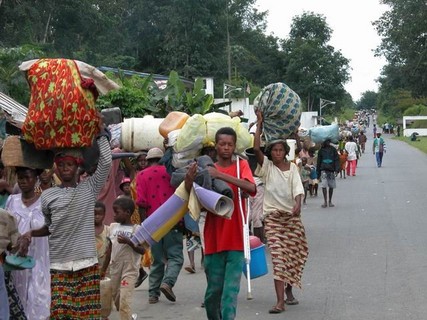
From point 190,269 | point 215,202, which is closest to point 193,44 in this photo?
point 190,269

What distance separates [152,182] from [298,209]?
5.23 ft

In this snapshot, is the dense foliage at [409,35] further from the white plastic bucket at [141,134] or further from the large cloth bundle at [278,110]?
the large cloth bundle at [278,110]

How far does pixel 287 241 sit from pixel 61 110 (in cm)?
390

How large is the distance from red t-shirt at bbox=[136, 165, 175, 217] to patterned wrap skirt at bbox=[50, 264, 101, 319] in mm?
3331

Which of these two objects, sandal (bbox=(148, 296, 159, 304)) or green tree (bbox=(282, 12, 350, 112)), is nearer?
sandal (bbox=(148, 296, 159, 304))

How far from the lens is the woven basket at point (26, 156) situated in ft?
22.0

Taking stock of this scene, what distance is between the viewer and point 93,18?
45.1 meters

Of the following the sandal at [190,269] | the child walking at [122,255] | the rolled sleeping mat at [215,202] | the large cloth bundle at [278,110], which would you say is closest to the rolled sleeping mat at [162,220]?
the rolled sleeping mat at [215,202]

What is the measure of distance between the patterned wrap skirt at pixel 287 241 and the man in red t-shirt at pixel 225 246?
6.52 feet

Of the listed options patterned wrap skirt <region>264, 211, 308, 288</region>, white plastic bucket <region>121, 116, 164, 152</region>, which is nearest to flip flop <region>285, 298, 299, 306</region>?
patterned wrap skirt <region>264, 211, 308, 288</region>

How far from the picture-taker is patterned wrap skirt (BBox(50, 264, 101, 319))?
21.1ft

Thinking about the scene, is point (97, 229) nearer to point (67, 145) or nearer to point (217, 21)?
point (67, 145)

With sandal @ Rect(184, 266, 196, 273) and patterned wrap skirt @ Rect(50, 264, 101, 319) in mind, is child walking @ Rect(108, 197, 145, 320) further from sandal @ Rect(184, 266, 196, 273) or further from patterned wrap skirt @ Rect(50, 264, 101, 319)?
sandal @ Rect(184, 266, 196, 273)

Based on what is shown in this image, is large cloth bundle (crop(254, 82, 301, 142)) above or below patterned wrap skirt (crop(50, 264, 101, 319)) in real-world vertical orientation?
above
